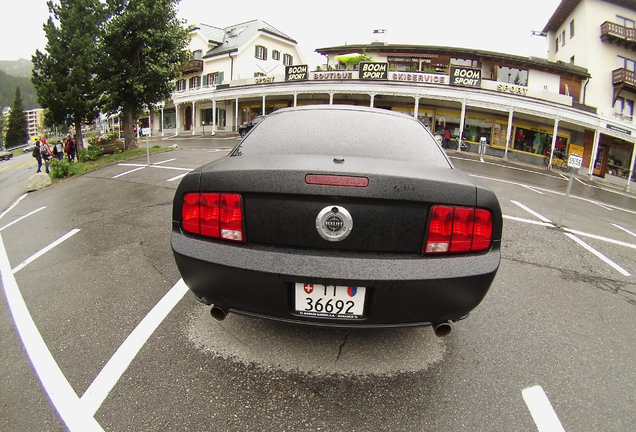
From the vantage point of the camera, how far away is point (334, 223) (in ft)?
5.97

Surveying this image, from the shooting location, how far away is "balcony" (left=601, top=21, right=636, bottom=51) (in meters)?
27.6

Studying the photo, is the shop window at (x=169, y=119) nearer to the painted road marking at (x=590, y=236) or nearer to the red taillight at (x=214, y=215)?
the painted road marking at (x=590, y=236)

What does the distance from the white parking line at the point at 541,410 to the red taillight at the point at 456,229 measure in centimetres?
94

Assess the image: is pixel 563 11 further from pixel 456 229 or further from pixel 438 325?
pixel 438 325

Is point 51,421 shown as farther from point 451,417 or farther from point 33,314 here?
point 451,417

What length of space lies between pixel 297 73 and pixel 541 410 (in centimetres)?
2908

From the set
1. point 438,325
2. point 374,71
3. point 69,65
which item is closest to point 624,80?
point 374,71

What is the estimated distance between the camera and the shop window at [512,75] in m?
28.2

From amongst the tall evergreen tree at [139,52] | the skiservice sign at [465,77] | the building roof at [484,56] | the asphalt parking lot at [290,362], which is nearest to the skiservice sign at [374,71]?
the skiservice sign at [465,77]

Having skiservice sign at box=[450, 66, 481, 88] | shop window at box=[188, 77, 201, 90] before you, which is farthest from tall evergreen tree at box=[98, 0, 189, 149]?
shop window at box=[188, 77, 201, 90]

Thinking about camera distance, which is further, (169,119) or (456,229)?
(169,119)

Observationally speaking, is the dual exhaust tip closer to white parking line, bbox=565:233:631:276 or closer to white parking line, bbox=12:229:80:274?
white parking line, bbox=12:229:80:274

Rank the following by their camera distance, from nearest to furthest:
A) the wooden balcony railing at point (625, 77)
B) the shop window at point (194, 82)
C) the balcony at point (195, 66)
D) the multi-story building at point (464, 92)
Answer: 1. the multi-story building at point (464, 92)
2. the wooden balcony railing at point (625, 77)
3. the balcony at point (195, 66)
4. the shop window at point (194, 82)

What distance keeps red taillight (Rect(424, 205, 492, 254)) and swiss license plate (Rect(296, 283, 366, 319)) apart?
477 mm
